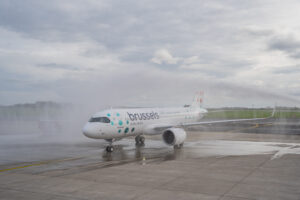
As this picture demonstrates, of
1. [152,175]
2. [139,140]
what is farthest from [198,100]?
[152,175]

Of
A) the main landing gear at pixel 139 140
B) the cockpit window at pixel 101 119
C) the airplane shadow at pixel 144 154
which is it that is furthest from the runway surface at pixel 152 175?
the main landing gear at pixel 139 140

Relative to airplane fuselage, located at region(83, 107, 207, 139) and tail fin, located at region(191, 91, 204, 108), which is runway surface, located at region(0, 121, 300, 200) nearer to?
airplane fuselage, located at region(83, 107, 207, 139)

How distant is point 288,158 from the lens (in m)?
19.1

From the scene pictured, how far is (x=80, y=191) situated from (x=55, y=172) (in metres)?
4.30

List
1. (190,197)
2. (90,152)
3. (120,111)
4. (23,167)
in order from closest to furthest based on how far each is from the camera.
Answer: (190,197) → (23,167) → (90,152) → (120,111)

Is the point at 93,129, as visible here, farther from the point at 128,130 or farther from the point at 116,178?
the point at 116,178

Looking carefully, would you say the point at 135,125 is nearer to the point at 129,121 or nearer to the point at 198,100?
the point at 129,121

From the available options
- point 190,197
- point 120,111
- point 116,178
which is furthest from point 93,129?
point 190,197

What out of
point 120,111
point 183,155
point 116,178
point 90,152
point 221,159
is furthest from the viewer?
point 120,111

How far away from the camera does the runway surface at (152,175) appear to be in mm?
11336

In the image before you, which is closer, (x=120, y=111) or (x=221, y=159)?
(x=221, y=159)

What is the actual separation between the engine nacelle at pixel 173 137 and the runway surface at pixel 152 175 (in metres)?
1.78

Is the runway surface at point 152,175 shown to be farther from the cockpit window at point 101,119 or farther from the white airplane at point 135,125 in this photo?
the cockpit window at point 101,119

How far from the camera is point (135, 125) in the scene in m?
25.3
